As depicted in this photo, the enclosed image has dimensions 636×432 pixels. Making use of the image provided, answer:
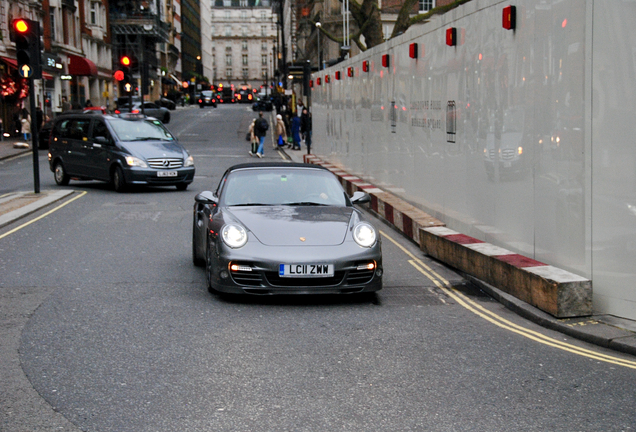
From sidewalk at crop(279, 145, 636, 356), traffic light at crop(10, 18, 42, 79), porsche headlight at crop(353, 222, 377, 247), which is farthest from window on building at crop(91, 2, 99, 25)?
sidewalk at crop(279, 145, 636, 356)

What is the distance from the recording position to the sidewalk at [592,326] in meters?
6.32

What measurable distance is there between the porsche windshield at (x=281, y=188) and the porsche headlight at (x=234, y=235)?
0.87 m

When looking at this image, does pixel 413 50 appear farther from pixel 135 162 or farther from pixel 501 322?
pixel 135 162

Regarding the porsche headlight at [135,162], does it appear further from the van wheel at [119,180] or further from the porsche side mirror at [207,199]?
the porsche side mirror at [207,199]

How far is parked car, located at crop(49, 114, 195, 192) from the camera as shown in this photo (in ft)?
62.8

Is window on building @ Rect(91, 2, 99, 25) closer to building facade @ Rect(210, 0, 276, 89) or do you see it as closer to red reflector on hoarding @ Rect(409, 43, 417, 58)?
red reflector on hoarding @ Rect(409, 43, 417, 58)

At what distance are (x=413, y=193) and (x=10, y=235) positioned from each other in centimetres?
656

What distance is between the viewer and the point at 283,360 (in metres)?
5.91

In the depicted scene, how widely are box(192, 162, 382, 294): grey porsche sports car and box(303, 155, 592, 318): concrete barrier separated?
1.30 metres

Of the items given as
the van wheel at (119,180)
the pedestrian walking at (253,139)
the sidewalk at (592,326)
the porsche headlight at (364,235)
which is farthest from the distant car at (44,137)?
the sidewalk at (592,326)

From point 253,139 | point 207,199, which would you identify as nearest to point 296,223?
point 207,199

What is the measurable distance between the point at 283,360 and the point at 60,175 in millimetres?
16646

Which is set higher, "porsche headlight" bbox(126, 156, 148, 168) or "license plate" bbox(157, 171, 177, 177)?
"porsche headlight" bbox(126, 156, 148, 168)

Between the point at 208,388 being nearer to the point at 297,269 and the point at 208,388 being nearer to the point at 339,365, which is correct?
the point at 339,365
